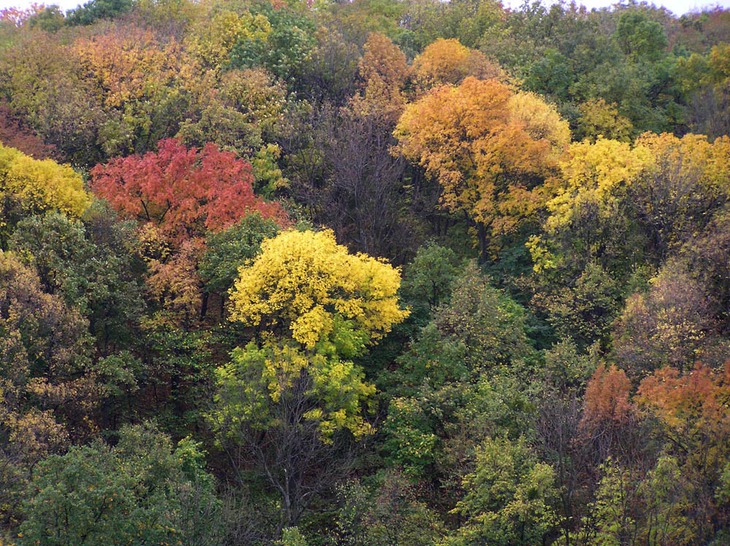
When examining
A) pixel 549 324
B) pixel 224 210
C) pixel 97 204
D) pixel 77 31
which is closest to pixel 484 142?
pixel 549 324

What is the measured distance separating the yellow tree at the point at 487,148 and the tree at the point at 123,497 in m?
24.5

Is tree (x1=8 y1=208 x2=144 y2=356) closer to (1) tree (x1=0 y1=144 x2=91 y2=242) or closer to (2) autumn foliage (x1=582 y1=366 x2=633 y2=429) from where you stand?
(1) tree (x1=0 y1=144 x2=91 y2=242)

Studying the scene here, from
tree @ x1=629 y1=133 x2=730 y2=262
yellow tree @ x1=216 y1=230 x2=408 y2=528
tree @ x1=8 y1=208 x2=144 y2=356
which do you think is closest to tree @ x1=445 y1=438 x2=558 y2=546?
yellow tree @ x1=216 y1=230 x2=408 y2=528

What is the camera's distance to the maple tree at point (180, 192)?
45.6m

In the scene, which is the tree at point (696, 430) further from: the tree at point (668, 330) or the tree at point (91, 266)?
the tree at point (91, 266)

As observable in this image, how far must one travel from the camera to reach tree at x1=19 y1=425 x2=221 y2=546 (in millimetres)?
28281

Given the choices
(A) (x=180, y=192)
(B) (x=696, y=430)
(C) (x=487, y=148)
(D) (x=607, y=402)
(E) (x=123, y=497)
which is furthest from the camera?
(C) (x=487, y=148)

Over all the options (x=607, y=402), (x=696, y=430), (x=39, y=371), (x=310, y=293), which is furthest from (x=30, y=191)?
(x=696, y=430)

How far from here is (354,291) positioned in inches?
1661

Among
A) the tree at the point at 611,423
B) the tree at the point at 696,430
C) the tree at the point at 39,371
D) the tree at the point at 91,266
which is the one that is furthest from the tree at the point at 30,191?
the tree at the point at 696,430

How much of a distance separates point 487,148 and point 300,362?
2007 centimetres

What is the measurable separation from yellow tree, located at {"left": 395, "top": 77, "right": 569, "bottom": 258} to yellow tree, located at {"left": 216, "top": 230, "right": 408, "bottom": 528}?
466 inches

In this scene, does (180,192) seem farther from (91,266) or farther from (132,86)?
(132,86)

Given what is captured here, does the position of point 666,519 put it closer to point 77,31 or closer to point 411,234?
point 411,234
